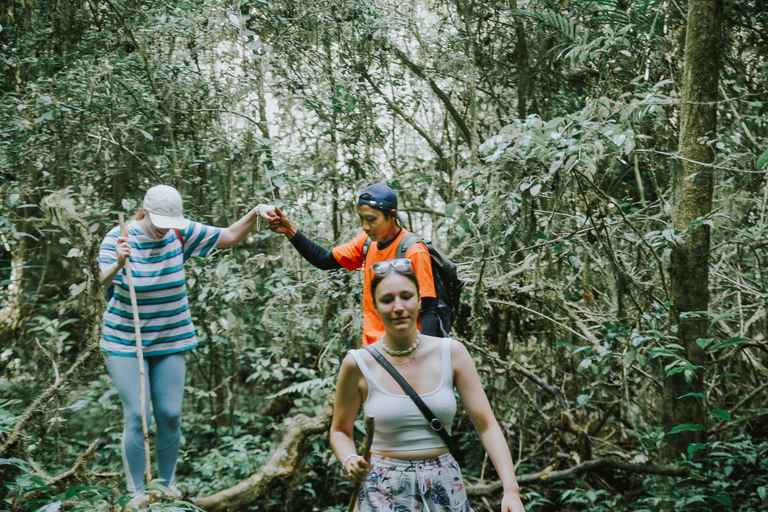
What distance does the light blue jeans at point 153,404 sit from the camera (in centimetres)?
306

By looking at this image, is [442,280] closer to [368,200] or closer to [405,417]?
[368,200]

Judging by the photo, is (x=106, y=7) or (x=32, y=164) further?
(x=106, y=7)

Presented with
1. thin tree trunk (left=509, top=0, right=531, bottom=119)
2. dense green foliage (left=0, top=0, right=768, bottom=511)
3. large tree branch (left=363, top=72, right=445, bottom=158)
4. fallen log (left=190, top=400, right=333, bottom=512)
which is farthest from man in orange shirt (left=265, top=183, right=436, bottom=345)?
thin tree trunk (left=509, top=0, right=531, bottom=119)

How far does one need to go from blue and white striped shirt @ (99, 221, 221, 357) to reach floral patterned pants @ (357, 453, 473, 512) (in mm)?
1859

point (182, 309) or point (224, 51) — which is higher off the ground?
point (224, 51)

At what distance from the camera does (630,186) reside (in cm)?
623

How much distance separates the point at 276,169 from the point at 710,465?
3789mm

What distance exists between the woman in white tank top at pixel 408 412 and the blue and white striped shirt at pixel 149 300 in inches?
67.6

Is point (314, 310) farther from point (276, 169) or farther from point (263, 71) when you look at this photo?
point (263, 71)

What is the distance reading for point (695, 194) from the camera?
357cm

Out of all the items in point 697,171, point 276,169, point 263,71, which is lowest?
point 697,171

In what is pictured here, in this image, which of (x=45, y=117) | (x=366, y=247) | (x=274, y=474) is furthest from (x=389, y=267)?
(x=45, y=117)

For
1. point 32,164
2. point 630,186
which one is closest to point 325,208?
point 32,164

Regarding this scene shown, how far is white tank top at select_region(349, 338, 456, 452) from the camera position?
180 centimetres
